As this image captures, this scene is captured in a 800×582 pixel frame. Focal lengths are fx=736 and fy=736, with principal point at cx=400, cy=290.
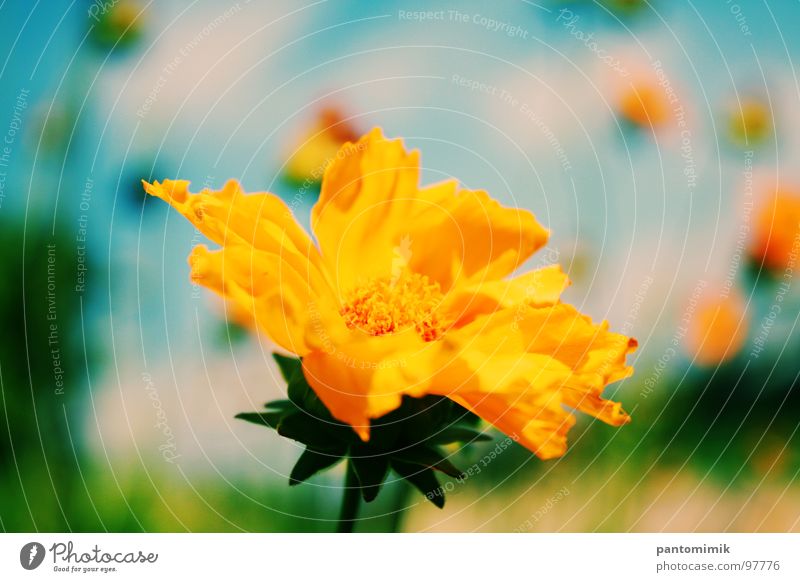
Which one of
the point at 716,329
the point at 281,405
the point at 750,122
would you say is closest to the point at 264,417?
the point at 281,405

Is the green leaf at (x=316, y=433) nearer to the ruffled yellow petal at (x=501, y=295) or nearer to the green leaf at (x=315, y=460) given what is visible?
the green leaf at (x=315, y=460)

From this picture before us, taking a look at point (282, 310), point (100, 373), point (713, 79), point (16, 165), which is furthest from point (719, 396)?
point (16, 165)

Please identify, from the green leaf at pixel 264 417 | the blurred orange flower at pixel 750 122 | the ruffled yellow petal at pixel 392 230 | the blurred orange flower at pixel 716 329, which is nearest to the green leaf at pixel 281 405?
the green leaf at pixel 264 417

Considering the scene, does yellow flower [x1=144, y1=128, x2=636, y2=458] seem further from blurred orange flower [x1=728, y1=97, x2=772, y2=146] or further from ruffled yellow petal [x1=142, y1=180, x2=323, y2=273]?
blurred orange flower [x1=728, y1=97, x2=772, y2=146]

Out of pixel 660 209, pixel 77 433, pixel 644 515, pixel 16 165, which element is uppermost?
pixel 16 165

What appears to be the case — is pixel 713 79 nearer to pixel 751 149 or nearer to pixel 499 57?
pixel 751 149

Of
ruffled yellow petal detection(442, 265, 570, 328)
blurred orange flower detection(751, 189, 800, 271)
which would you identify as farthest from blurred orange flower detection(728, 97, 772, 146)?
ruffled yellow petal detection(442, 265, 570, 328)
